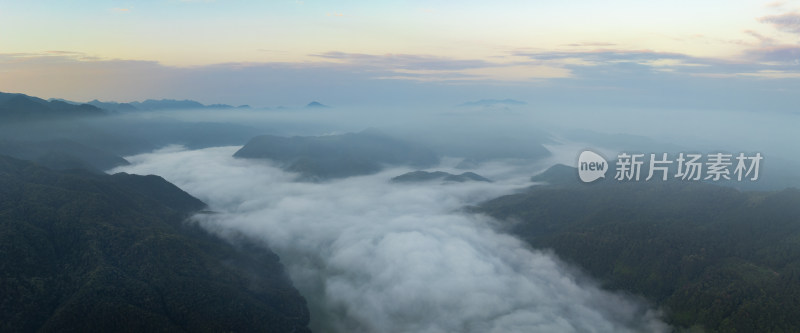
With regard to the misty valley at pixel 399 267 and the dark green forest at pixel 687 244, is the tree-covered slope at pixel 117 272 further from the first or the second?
the dark green forest at pixel 687 244

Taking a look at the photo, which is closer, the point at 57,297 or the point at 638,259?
the point at 57,297

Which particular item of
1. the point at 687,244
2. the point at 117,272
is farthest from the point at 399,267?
the point at 687,244

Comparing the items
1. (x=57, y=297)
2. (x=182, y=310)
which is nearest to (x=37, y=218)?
(x=57, y=297)

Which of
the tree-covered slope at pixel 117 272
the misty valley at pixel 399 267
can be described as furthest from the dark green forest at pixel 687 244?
the tree-covered slope at pixel 117 272

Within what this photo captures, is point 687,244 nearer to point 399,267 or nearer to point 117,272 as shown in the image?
point 399,267

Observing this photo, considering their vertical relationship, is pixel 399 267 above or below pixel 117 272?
below

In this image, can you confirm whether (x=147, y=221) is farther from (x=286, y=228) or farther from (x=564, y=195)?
(x=564, y=195)

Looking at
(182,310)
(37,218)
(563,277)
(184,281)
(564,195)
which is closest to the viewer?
(182,310)
